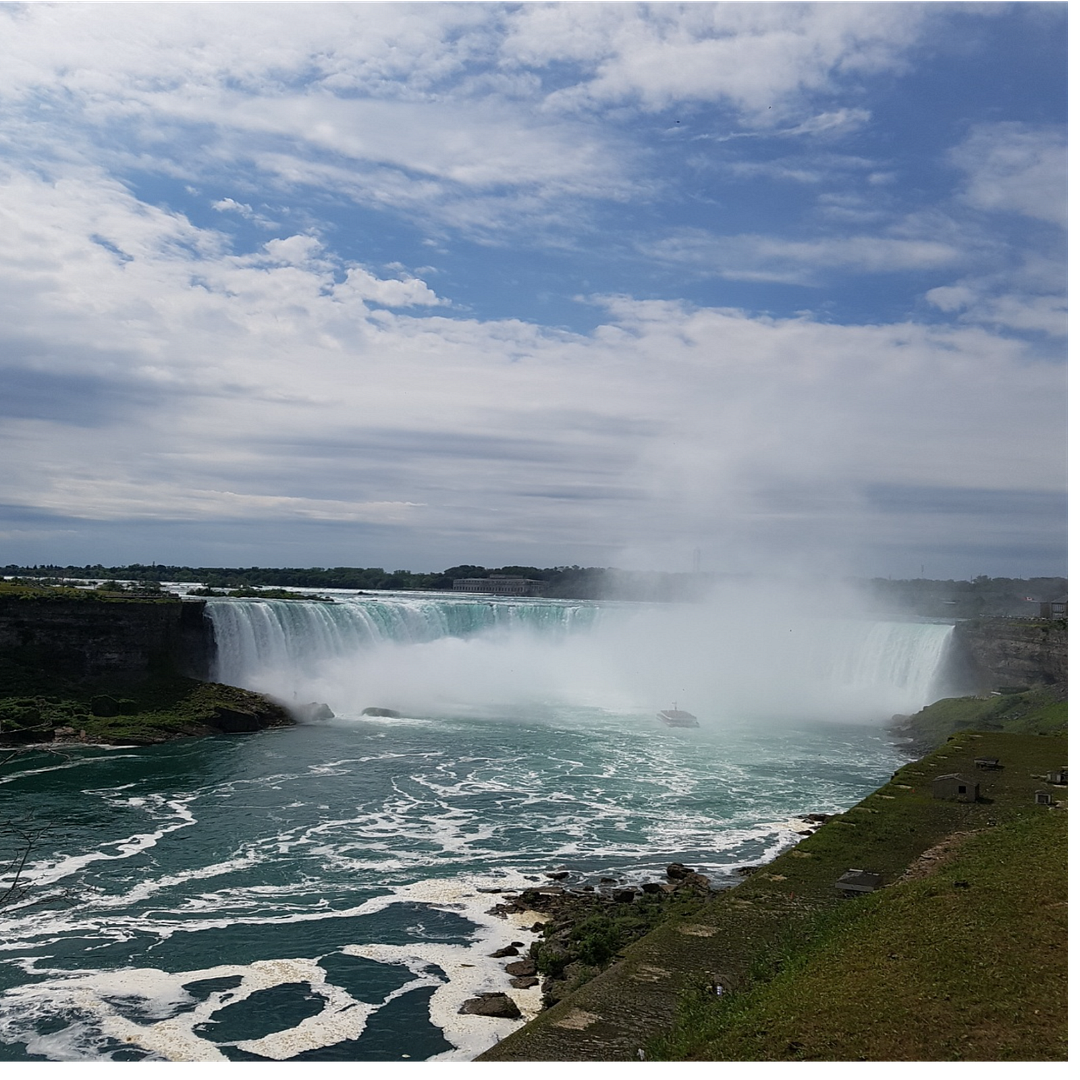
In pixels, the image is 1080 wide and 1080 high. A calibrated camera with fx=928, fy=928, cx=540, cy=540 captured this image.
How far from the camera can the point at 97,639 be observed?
34.9 meters

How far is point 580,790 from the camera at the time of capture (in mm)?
24266

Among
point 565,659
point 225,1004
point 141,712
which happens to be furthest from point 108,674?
point 225,1004

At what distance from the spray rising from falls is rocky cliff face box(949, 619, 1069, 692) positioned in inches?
58.5

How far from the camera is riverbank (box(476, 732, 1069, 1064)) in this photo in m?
6.96

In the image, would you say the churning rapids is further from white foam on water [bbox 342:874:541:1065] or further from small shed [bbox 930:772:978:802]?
small shed [bbox 930:772:978:802]

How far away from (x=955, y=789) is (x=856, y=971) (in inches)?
383

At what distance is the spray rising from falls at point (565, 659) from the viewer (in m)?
40.3

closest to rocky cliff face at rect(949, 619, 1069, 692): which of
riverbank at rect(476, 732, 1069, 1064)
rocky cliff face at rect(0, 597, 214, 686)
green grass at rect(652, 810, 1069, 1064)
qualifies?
riverbank at rect(476, 732, 1069, 1064)

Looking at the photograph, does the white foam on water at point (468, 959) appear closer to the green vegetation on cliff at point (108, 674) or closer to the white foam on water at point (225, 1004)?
the white foam on water at point (225, 1004)

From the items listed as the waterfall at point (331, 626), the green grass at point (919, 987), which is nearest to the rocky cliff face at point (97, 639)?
the waterfall at point (331, 626)

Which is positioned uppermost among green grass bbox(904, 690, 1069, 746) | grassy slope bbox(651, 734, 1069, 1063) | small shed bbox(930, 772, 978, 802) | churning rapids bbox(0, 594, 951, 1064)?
grassy slope bbox(651, 734, 1069, 1063)

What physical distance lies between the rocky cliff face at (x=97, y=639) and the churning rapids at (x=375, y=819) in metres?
2.53

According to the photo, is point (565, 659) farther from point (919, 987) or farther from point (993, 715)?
point (919, 987)

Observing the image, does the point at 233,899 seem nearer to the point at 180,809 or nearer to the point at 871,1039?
the point at 180,809
